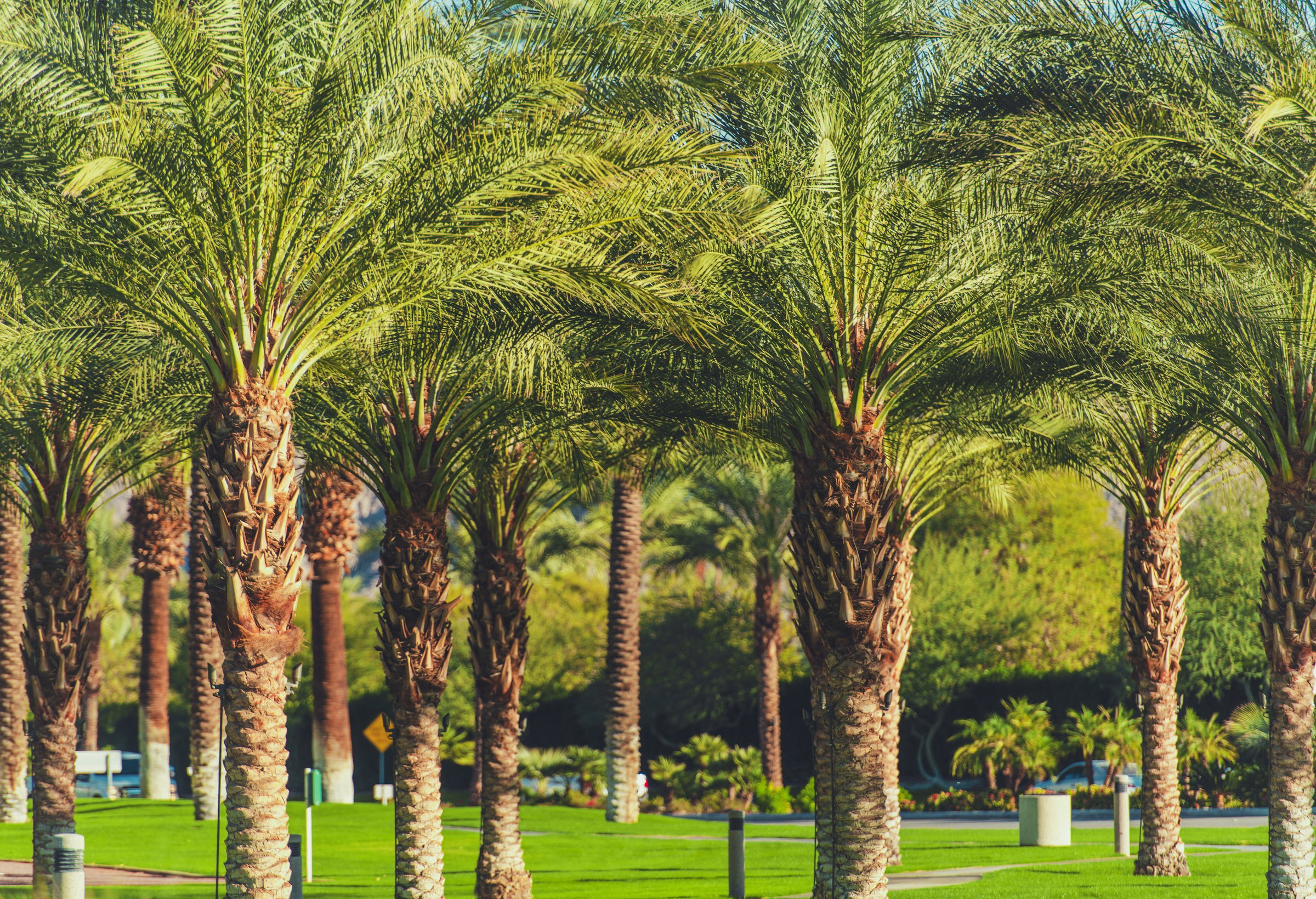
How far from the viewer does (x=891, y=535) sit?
516 inches

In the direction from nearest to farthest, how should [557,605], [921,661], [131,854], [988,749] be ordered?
1. [131,854]
2. [988,749]
3. [921,661]
4. [557,605]

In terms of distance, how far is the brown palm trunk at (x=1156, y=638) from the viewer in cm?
1828

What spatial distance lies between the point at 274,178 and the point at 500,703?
7416mm

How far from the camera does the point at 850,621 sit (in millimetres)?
12586

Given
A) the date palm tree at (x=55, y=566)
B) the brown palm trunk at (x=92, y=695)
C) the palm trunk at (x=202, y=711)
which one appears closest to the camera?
the date palm tree at (x=55, y=566)

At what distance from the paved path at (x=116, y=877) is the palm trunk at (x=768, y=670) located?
1651 cm

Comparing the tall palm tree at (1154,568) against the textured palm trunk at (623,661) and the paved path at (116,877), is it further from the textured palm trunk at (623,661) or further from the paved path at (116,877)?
the paved path at (116,877)

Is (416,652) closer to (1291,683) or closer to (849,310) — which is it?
(849,310)

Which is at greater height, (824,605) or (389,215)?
(389,215)

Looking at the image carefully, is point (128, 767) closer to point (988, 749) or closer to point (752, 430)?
point (988, 749)

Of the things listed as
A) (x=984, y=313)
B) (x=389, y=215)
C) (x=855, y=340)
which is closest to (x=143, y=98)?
(x=389, y=215)

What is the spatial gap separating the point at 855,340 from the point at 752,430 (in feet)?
6.52

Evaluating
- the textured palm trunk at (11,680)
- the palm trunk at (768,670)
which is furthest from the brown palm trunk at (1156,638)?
the textured palm trunk at (11,680)

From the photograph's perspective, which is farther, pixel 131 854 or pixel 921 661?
pixel 921 661
